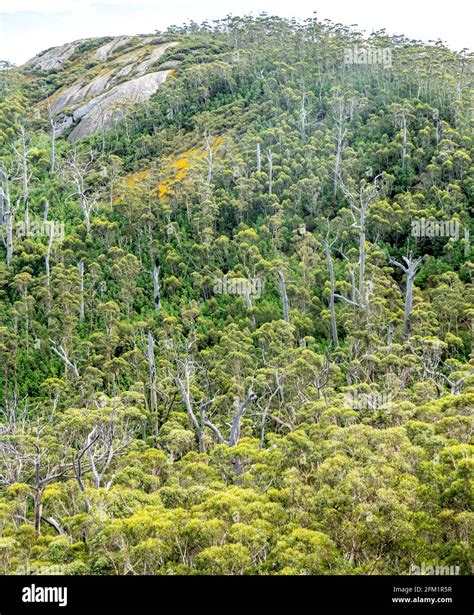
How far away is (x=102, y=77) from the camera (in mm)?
74875

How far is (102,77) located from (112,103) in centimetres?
1131

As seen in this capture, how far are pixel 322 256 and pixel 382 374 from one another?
13.0m

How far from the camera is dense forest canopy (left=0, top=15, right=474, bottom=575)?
1525 cm

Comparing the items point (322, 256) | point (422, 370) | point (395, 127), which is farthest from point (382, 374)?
point (395, 127)

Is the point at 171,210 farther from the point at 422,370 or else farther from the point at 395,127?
the point at 422,370

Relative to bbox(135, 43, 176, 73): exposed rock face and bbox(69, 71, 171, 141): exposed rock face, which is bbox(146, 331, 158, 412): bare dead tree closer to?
bbox(69, 71, 171, 141): exposed rock face

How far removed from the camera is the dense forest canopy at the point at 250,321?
50.0 ft

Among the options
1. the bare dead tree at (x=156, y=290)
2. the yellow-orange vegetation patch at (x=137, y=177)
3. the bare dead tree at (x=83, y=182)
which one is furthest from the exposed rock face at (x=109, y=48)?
the bare dead tree at (x=156, y=290)

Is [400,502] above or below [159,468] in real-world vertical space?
above

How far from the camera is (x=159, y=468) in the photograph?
21.9 m

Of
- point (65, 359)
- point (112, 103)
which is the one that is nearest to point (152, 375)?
point (65, 359)

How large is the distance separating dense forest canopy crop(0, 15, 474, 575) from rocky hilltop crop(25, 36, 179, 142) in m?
1.39

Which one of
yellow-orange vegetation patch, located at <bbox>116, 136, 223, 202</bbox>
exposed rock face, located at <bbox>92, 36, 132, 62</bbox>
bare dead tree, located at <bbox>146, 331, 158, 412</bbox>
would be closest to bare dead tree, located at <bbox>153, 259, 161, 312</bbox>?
bare dead tree, located at <bbox>146, 331, 158, 412</bbox>

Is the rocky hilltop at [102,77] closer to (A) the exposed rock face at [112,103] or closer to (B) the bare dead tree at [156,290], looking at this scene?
(A) the exposed rock face at [112,103]
